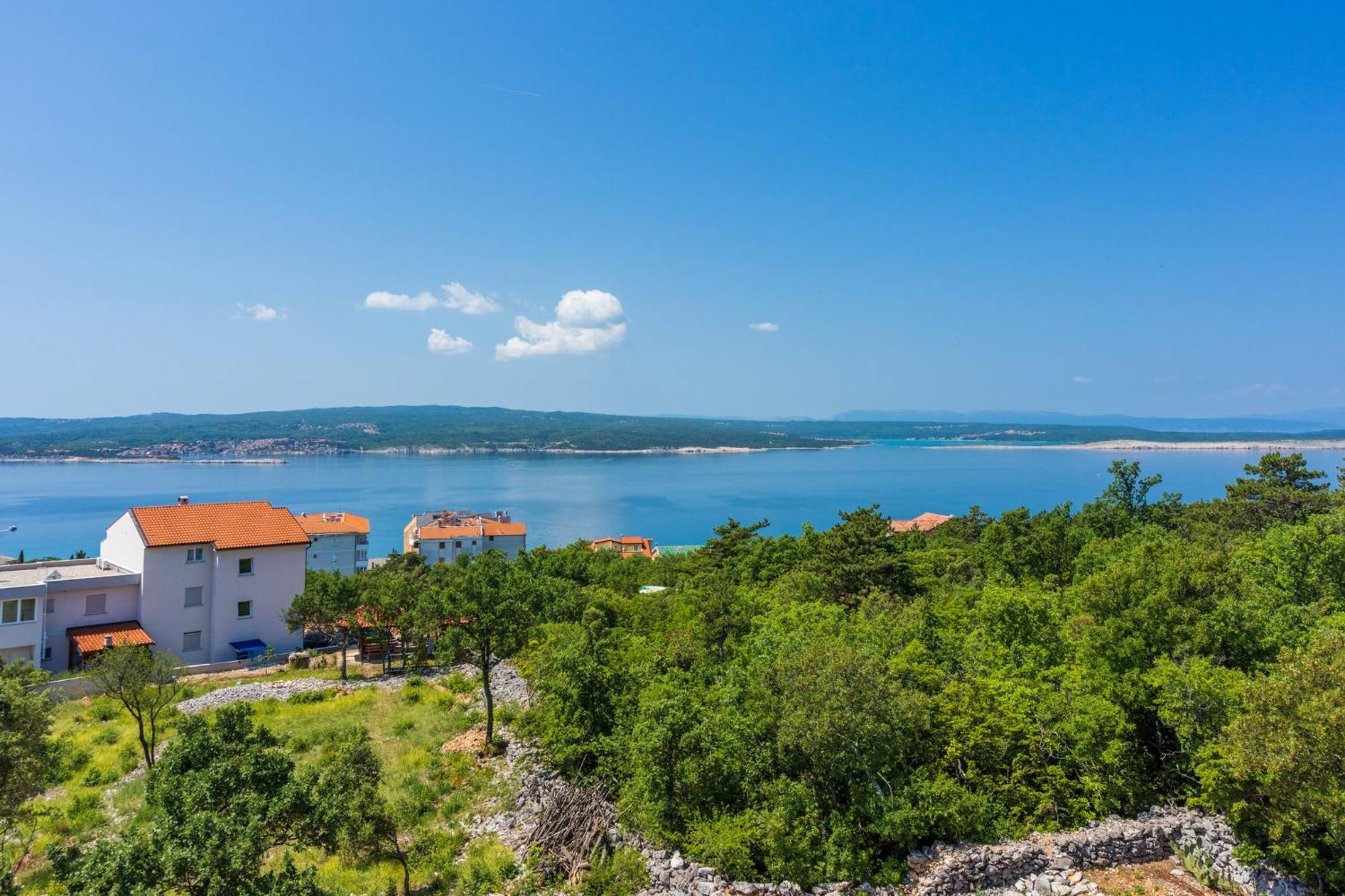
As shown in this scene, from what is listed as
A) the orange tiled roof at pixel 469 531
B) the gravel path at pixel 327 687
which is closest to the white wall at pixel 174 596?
the gravel path at pixel 327 687

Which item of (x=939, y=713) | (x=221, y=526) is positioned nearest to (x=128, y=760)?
(x=221, y=526)

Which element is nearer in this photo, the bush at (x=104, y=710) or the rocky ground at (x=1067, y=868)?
the rocky ground at (x=1067, y=868)

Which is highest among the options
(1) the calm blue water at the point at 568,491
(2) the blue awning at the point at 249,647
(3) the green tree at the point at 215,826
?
(3) the green tree at the point at 215,826

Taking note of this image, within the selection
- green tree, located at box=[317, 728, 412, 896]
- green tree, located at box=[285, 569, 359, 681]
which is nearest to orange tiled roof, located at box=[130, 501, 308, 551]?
green tree, located at box=[285, 569, 359, 681]

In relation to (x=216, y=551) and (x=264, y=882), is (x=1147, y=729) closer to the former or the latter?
(x=264, y=882)

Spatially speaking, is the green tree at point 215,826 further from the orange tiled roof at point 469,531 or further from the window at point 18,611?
the orange tiled roof at point 469,531

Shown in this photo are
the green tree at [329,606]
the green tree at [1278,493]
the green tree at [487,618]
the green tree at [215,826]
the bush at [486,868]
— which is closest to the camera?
the green tree at [215,826]
